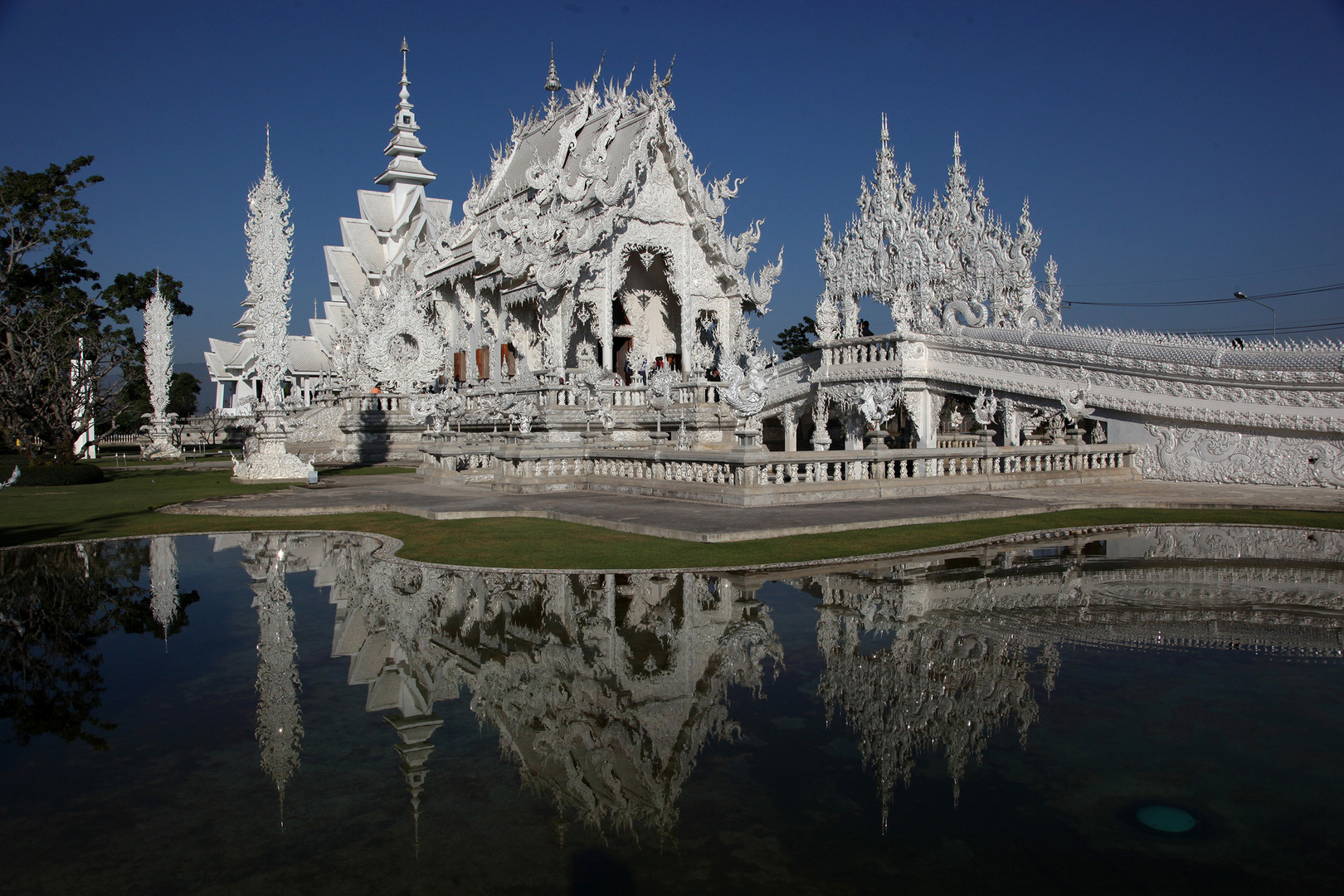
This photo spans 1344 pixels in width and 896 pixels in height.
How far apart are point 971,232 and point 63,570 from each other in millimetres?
29927

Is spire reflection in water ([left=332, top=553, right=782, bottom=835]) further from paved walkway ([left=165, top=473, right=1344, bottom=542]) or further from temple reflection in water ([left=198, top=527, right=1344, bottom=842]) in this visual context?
paved walkway ([left=165, top=473, right=1344, bottom=542])

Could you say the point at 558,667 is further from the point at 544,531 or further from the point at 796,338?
the point at 796,338

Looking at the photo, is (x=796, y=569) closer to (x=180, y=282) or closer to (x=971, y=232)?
(x=971, y=232)

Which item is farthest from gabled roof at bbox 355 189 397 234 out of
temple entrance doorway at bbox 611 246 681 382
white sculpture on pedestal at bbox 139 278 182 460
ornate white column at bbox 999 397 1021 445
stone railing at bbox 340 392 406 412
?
ornate white column at bbox 999 397 1021 445

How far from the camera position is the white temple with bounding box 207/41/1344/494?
16.8 m

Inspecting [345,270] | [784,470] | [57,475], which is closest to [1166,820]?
[784,470]

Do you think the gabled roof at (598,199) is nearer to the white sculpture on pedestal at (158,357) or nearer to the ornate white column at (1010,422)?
the ornate white column at (1010,422)

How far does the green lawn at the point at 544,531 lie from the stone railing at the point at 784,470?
2601 mm

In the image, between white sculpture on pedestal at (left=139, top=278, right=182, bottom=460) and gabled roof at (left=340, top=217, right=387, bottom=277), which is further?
gabled roof at (left=340, top=217, right=387, bottom=277)

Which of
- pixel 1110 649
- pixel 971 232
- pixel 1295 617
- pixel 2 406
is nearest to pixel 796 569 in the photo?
pixel 1110 649

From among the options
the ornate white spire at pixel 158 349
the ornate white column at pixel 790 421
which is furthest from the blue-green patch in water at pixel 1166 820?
the ornate white spire at pixel 158 349

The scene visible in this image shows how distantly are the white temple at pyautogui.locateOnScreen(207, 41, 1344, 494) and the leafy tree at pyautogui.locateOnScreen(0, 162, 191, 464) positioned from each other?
5931 mm

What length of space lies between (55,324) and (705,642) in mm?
36127

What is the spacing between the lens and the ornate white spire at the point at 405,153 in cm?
4716
